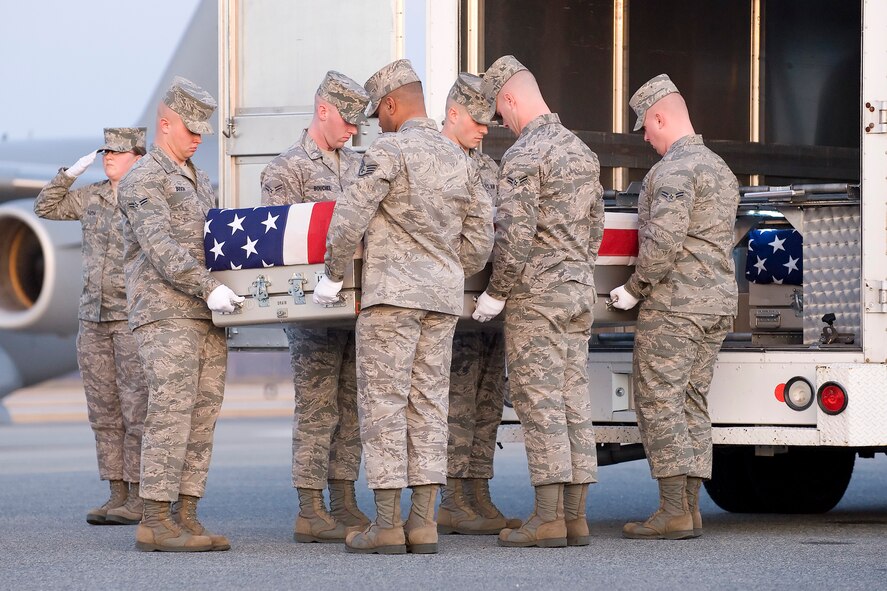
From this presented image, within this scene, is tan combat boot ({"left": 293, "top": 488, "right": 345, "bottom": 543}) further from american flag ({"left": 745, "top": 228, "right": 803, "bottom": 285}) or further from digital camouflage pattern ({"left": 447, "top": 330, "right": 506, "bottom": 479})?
american flag ({"left": 745, "top": 228, "right": 803, "bottom": 285})

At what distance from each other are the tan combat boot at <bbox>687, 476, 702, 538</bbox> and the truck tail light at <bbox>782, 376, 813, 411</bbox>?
0.52 m

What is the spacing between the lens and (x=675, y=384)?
645 cm

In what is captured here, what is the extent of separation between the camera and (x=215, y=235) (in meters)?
6.15

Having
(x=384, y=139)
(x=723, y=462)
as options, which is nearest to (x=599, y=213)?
(x=384, y=139)

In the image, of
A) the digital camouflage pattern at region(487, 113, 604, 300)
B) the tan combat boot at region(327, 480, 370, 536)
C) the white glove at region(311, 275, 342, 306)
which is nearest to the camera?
the white glove at region(311, 275, 342, 306)

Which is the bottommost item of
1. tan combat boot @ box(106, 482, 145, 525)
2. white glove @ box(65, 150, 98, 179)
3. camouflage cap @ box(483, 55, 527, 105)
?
tan combat boot @ box(106, 482, 145, 525)

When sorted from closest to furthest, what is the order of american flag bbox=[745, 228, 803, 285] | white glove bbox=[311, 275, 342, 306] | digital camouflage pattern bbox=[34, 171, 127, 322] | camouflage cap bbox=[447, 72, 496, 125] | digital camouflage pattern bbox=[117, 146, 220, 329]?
white glove bbox=[311, 275, 342, 306] → digital camouflage pattern bbox=[117, 146, 220, 329] → camouflage cap bbox=[447, 72, 496, 125] → digital camouflage pattern bbox=[34, 171, 127, 322] → american flag bbox=[745, 228, 803, 285]

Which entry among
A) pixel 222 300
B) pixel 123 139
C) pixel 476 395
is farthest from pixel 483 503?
pixel 123 139

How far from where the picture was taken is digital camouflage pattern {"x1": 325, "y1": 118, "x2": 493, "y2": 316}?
5.74 meters

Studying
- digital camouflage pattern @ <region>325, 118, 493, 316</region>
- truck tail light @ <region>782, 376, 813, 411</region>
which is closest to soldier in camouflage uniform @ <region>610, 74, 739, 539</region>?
truck tail light @ <region>782, 376, 813, 411</region>

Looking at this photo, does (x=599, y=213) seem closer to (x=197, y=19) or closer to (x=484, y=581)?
(x=484, y=581)

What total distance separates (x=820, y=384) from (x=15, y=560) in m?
3.32

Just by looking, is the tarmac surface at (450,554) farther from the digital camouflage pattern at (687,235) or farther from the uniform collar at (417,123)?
the uniform collar at (417,123)

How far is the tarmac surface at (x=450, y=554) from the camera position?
202 inches
